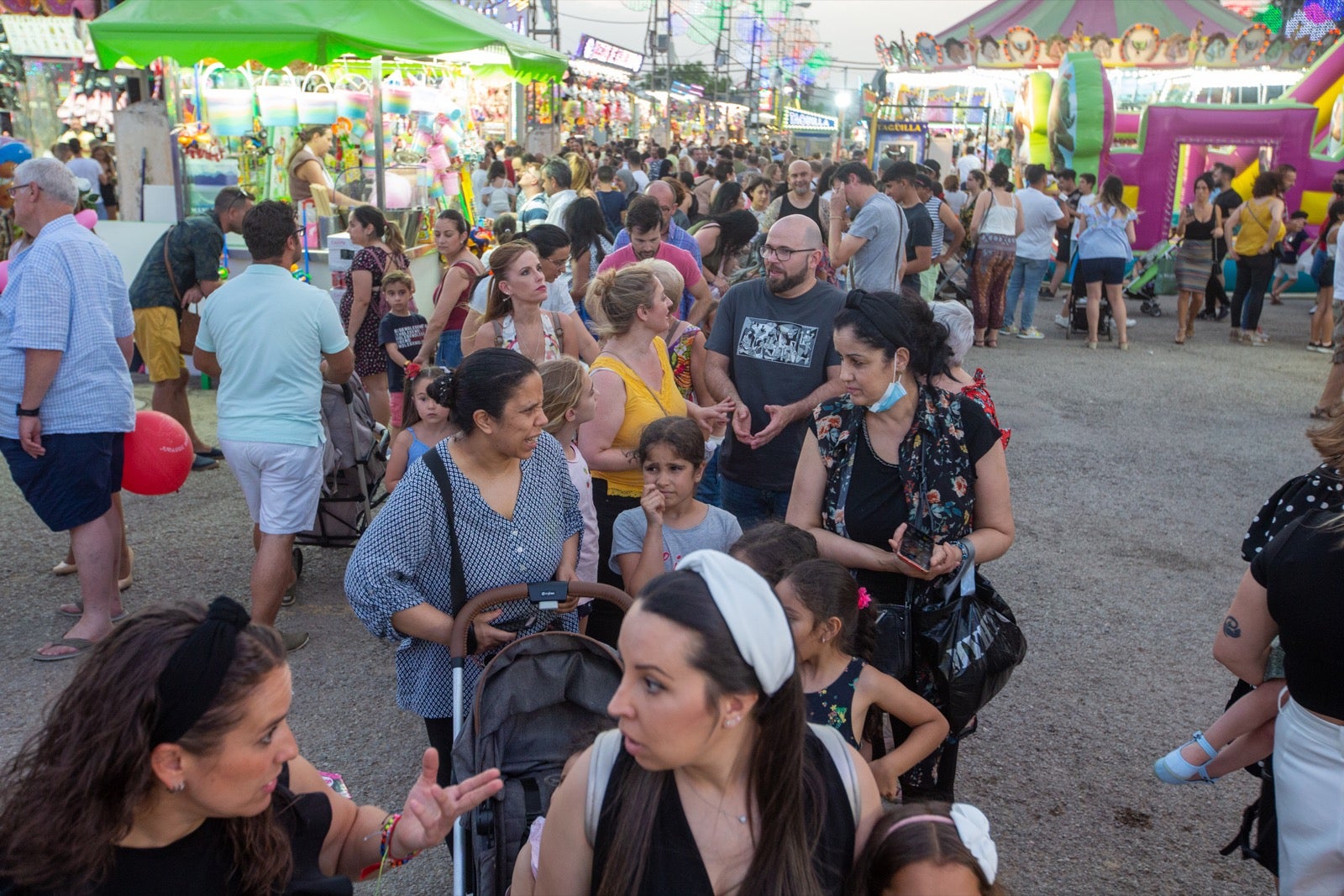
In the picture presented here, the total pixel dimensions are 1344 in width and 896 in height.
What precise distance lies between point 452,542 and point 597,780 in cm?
120

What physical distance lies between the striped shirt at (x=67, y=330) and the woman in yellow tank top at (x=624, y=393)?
7.04 ft

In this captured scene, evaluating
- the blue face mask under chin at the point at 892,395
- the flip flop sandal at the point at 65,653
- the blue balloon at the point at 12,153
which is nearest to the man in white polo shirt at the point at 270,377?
the flip flop sandal at the point at 65,653

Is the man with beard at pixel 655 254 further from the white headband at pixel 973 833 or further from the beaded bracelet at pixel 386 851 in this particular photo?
the white headband at pixel 973 833

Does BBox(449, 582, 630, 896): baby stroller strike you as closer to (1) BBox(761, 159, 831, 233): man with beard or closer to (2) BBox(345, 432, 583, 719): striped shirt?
(2) BBox(345, 432, 583, 719): striped shirt

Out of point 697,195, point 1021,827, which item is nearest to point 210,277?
point 1021,827

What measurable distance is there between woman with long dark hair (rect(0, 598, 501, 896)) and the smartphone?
178 cm

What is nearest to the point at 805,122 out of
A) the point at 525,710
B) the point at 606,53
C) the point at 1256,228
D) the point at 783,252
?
the point at 606,53

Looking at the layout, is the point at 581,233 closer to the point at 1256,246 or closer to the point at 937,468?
the point at 937,468

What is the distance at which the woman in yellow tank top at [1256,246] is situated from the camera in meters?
12.2

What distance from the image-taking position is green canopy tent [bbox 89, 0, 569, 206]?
27.0ft

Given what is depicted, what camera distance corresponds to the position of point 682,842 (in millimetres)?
1768

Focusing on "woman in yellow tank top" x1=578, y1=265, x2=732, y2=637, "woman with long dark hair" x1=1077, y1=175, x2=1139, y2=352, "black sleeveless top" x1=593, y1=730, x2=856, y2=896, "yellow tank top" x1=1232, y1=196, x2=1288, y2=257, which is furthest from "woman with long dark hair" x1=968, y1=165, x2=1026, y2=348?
"black sleeveless top" x1=593, y1=730, x2=856, y2=896

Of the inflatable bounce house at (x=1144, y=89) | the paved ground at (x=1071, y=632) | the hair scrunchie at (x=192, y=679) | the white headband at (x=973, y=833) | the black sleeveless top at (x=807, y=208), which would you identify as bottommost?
the paved ground at (x=1071, y=632)

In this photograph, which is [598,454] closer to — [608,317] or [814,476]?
[608,317]
